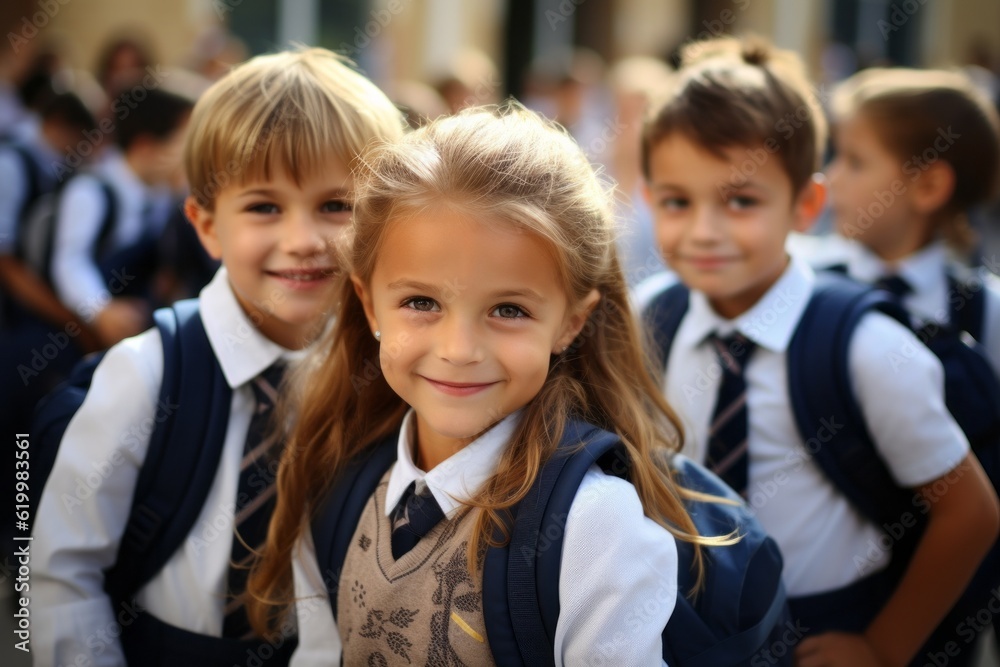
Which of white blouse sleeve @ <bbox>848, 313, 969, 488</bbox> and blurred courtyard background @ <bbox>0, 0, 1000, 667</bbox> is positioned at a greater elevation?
blurred courtyard background @ <bbox>0, 0, 1000, 667</bbox>

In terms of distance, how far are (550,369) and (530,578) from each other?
422 mm

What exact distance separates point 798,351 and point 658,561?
705 millimetres

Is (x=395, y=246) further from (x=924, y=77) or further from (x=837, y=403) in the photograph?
(x=924, y=77)

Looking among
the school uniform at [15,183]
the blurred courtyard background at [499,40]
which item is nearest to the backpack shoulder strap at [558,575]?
the blurred courtyard background at [499,40]

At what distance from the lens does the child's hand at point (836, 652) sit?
1.93 m

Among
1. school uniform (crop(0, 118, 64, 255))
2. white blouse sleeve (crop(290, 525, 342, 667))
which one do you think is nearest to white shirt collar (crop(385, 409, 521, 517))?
white blouse sleeve (crop(290, 525, 342, 667))

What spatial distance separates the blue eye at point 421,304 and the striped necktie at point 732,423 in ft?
2.51

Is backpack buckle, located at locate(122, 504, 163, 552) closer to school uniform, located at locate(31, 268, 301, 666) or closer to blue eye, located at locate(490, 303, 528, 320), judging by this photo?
school uniform, located at locate(31, 268, 301, 666)

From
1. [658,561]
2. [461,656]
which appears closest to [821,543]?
[658,561]

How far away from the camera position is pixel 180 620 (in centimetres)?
183

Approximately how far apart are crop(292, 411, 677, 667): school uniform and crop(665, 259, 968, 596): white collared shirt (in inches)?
22.3

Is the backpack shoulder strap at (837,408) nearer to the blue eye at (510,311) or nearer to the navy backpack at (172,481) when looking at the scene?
the blue eye at (510,311)

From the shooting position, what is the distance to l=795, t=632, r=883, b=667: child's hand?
193 cm

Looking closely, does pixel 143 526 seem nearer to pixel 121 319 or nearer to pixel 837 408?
pixel 837 408
